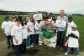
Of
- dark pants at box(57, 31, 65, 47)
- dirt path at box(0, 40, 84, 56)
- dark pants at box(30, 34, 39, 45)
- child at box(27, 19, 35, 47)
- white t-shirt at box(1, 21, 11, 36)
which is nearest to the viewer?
dirt path at box(0, 40, 84, 56)

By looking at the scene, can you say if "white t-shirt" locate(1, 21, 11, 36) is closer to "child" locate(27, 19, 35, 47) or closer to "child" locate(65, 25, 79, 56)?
"child" locate(27, 19, 35, 47)

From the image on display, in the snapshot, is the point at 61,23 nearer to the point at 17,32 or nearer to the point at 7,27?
the point at 17,32

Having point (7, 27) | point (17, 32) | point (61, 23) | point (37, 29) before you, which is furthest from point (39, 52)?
point (7, 27)

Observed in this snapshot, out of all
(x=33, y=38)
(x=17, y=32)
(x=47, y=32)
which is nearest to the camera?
(x=17, y=32)

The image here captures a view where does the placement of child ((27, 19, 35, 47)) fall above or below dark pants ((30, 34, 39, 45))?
above

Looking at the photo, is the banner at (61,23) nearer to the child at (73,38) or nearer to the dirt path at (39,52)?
the child at (73,38)

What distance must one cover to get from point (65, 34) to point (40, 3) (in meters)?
5.74

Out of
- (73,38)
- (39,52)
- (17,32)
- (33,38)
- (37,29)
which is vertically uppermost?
(17,32)

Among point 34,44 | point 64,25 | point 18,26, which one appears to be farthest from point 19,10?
point 34,44

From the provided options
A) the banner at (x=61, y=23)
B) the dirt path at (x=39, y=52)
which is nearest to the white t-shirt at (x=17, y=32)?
the dirt path at (x=39, y=52)

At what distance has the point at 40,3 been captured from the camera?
7387 mm

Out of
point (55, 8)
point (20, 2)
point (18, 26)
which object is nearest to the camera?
point (20, 2)

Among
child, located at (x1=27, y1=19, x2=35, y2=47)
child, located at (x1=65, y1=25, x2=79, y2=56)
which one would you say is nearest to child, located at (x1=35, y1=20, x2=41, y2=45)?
child, located at (x1=27, y1=19, x2=35, y2=47)

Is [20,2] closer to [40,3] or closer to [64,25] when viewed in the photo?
[40,3]
